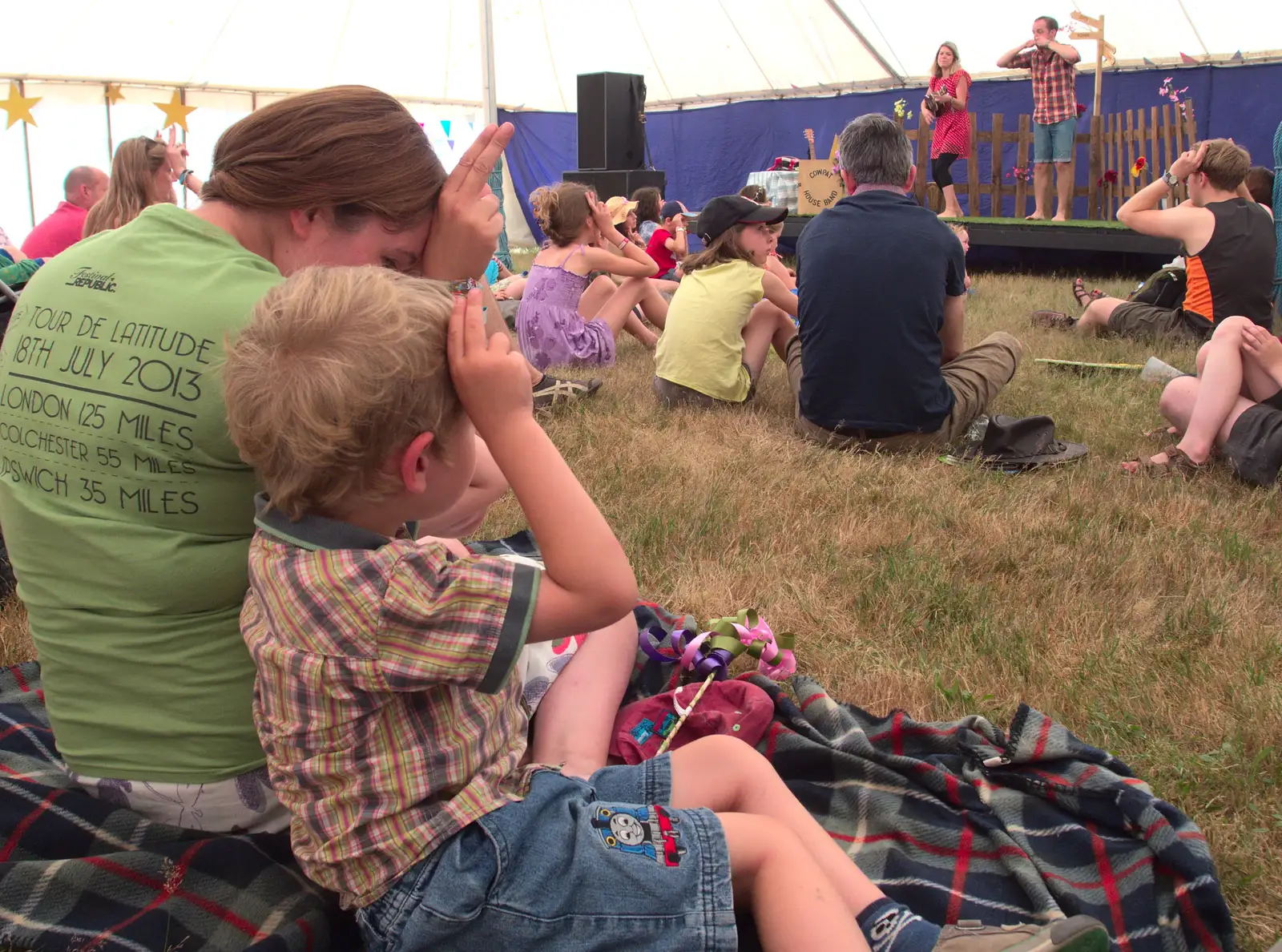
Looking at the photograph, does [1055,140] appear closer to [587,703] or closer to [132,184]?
[132,184]

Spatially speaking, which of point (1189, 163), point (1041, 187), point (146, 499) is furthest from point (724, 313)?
point (1041, 187)

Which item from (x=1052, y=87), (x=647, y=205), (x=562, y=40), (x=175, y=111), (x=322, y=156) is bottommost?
(x=322, y=156)

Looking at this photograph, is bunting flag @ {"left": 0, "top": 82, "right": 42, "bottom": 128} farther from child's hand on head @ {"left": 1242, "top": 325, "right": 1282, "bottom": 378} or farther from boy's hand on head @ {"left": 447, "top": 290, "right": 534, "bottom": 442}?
boy's hand on head @ {"left": 447, "top": 290, "right": 534, "bottom": 442}

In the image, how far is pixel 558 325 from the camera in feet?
19.7

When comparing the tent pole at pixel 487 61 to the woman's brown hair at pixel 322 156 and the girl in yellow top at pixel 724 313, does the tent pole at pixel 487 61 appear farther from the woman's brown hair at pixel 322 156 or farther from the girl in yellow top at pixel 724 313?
the woman's brown hair at pixel 322 156

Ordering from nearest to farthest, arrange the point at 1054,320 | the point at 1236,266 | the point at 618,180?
the point at 1236,266
the point at 1054,320
the point at 618,180

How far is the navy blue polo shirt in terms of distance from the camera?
4090mm

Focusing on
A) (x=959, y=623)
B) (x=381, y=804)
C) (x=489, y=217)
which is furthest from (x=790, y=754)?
(x=489, y=217)

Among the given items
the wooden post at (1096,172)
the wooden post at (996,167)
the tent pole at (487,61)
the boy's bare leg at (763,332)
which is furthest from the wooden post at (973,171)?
the boy's bare leg at (763,332)

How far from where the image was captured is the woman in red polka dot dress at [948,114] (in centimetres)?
1130

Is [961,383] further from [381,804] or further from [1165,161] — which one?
[1165,161]

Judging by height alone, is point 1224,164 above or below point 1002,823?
above

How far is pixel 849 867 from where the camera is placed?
1.54 metres

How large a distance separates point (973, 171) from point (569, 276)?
26.2ft
